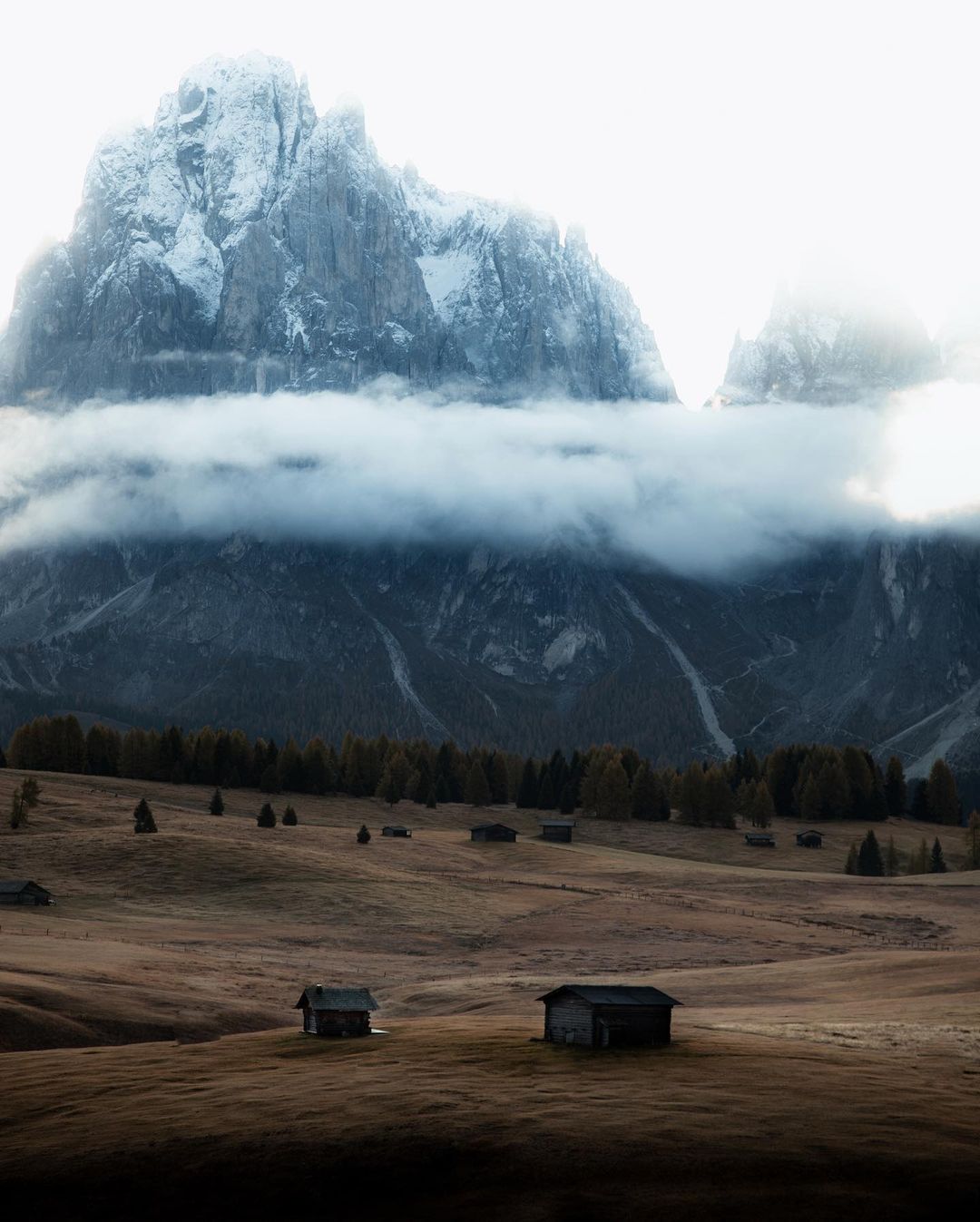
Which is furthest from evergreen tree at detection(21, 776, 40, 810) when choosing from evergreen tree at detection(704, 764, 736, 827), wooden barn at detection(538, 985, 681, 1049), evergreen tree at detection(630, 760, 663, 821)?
wooden barn at detection(538, 985, 681, 1049)

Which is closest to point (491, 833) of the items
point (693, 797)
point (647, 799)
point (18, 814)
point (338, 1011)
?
point (647, 799)

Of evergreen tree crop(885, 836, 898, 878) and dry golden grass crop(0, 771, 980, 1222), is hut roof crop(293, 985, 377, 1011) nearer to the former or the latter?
dry golden grass crop(0, 771, 980, 1222)

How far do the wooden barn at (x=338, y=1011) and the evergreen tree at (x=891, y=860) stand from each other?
10778 centimetres

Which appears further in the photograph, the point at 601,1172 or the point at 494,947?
the point at 494,947

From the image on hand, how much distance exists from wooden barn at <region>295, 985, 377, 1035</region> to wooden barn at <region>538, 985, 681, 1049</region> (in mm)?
9682

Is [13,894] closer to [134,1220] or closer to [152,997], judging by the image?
[152,997]

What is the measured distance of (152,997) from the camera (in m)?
75.2

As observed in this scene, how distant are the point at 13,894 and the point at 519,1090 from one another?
66108 mm

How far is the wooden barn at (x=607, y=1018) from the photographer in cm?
5934

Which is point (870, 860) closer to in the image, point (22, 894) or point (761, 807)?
point (761, 807)

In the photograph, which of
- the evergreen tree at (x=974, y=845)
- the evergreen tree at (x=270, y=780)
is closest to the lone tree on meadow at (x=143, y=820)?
the evergreen tree at (x=270, y=780)

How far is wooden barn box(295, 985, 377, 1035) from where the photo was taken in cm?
6581

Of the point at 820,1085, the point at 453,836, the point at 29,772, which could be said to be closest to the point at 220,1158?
the point at 820,1085

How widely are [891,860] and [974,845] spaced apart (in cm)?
912
